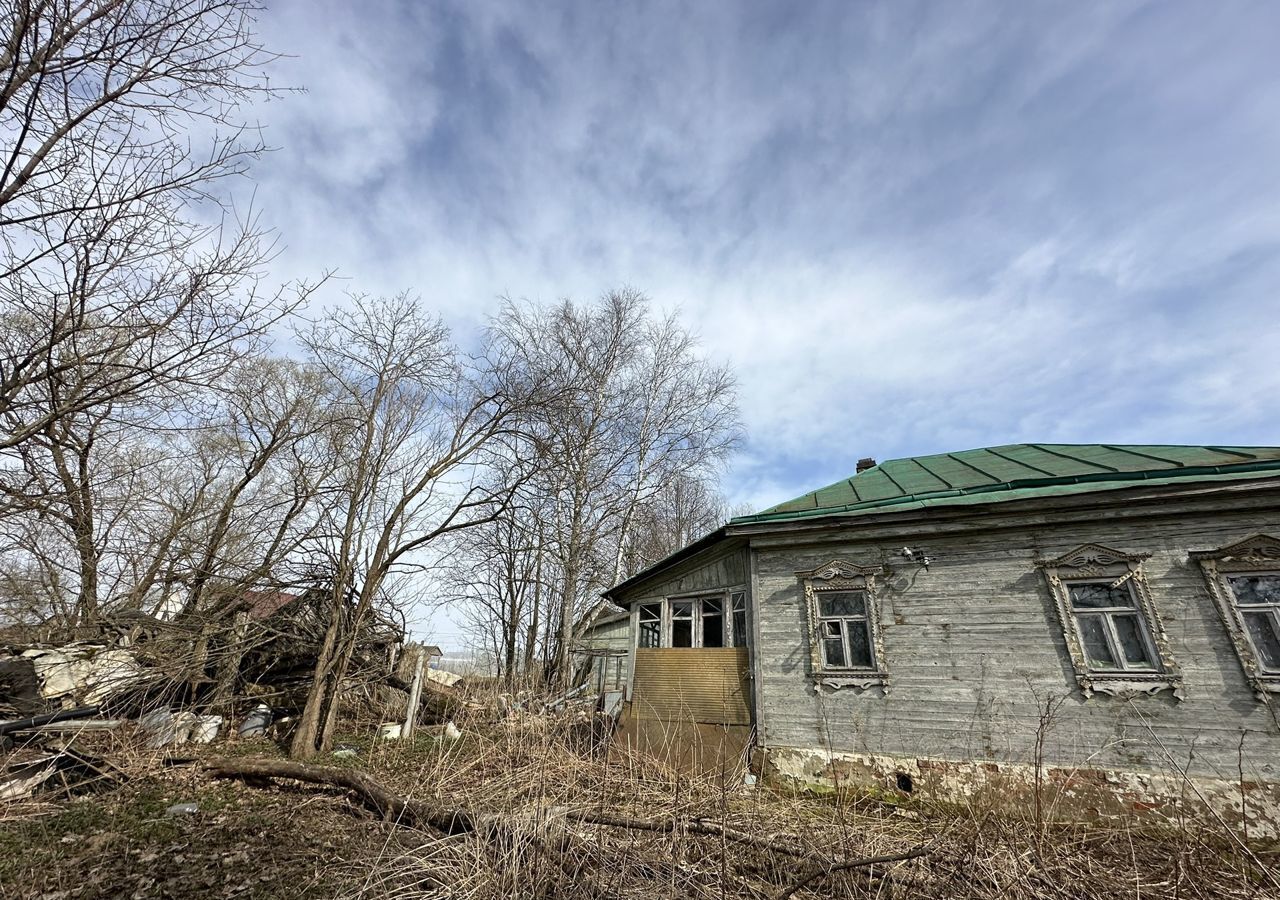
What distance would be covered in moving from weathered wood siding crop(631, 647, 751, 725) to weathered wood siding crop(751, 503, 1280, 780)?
507mm

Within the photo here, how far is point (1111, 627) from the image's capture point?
7.49 m

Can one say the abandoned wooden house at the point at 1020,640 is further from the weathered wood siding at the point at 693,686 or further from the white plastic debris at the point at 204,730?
the white plastic debris at the point at 204,730

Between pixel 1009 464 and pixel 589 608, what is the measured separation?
41.4ft

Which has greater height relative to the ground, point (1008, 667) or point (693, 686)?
point (1008, 667)

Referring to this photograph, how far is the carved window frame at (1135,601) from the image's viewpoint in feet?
23.3

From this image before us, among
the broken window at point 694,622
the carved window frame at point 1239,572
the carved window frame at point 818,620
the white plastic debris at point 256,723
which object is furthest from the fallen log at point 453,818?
the carved window frame at point 1239,572

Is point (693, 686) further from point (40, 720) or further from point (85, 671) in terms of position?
point (85, 671)

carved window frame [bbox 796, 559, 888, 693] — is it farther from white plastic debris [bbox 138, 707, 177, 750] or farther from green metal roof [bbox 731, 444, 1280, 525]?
white plastic debris [bbox 138, 707, 177, 750]

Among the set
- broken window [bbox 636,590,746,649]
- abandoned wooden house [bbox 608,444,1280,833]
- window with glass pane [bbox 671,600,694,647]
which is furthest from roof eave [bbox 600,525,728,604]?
window with glass pane [bbox 671,600,694,647]

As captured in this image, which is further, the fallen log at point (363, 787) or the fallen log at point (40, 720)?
the fallen log at point (40, 720)

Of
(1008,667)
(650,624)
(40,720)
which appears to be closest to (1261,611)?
(1008,667)

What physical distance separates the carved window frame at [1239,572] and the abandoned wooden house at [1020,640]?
0.02 metres

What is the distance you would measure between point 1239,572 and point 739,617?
708cm

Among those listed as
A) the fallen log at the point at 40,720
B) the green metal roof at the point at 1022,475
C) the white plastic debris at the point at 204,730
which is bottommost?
the white plastic debris at the point at 204,730
